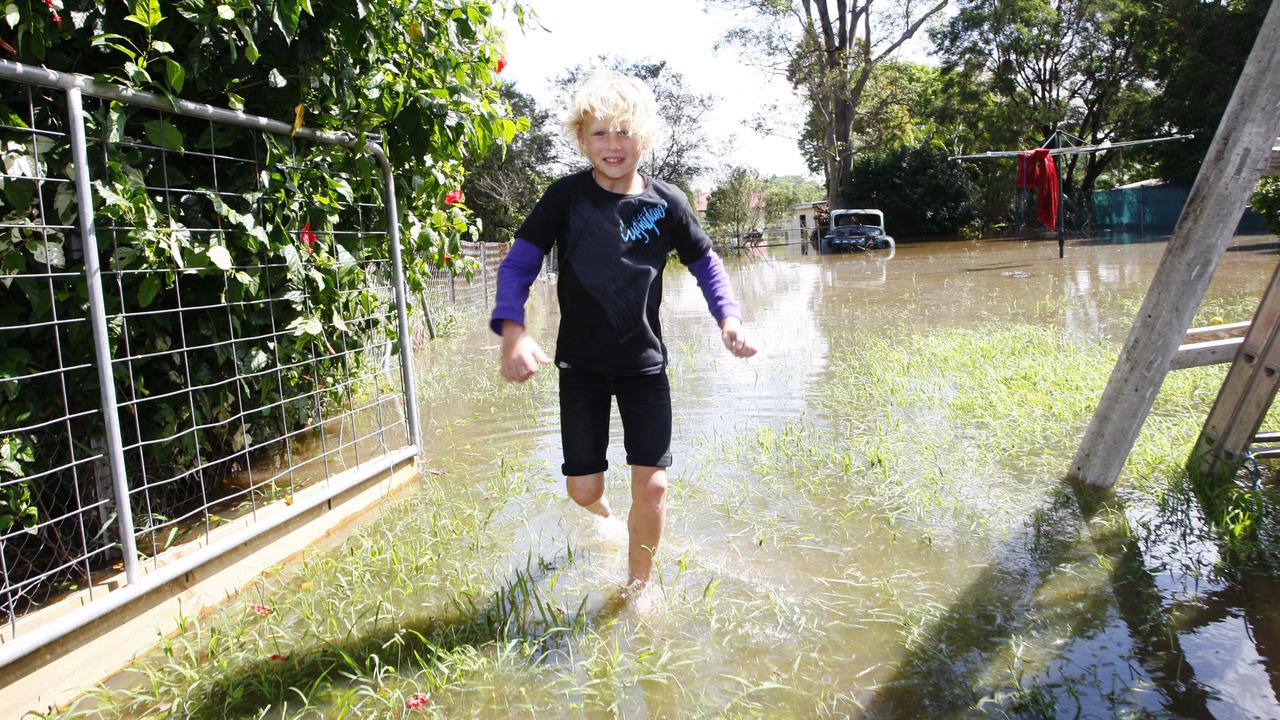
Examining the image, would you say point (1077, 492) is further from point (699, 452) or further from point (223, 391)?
point (223, 391)

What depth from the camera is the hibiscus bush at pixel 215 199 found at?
106 inches

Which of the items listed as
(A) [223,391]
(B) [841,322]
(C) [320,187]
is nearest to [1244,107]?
(C) [320,187]

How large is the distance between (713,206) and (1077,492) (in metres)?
39.4

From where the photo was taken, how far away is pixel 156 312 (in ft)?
9.21

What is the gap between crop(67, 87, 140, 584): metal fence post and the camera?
257 centimetres

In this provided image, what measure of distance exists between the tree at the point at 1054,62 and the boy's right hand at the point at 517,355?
3514cm

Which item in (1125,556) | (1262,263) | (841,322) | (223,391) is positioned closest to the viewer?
(1125,556)

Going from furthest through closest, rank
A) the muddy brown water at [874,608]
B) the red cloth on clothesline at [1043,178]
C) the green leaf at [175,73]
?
1. the red cloth on clothesline at [1043,178]
2. the green leaf at [175,73]
3. the muddy brown water at [874,608]

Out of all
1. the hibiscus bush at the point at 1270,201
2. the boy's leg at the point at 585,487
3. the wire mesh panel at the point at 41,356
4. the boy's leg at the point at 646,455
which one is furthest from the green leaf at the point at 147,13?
the hibiscus bush at the point at 1270,201

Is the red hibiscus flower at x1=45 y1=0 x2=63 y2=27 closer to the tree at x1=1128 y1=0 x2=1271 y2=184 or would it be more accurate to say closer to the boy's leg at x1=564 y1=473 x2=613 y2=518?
the boy's leg at x1=564 y1=473 x2=613 y2=518

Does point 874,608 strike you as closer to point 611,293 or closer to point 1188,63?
point 611,293

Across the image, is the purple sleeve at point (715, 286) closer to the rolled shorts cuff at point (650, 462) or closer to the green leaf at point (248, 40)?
the rolled shorts cuff at point (650, 462)

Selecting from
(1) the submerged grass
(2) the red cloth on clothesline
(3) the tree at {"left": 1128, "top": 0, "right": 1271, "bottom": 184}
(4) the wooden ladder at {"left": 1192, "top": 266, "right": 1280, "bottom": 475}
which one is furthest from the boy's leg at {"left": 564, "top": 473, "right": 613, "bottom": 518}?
(3) the tree at {"left": 1128, "top": 0, "right": 1271, "bottom": 184}

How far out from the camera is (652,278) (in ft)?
9.17
